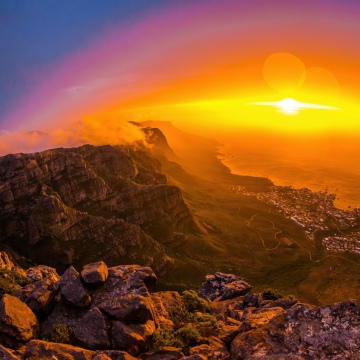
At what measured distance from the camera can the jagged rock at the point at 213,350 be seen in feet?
73.5

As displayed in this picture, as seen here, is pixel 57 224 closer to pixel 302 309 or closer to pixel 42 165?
pixel 42 165

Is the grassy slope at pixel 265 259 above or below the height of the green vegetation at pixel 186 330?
below

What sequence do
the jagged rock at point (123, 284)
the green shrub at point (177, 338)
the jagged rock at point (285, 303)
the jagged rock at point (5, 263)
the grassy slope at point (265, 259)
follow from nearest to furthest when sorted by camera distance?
the green shrub at point (177, 338) < the jagged rock at point (123, 284) < the jagged rock at point (285, 303) < the jagged rock at point (5, 263) < the grassy slope at point (265, 259)

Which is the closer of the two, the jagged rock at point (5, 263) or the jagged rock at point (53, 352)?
the jagged rock at point (53, 352)

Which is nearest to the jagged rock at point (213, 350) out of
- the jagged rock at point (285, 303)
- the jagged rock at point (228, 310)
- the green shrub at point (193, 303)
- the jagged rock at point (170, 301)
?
the jagged rock at point (170, 301)

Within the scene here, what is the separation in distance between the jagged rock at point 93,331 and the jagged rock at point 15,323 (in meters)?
3.74

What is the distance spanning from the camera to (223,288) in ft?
171

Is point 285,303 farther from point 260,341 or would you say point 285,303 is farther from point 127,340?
point 127,340

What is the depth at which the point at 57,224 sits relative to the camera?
9394cm

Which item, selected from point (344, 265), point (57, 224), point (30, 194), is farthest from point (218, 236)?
point (30, 194)

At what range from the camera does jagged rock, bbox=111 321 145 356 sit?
21.9 metres

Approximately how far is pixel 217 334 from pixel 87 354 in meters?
11.9

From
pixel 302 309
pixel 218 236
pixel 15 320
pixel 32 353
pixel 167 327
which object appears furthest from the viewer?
pixel 218 236

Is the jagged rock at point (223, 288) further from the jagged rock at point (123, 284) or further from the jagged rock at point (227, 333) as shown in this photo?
the jagged rock at point (123, 284)
